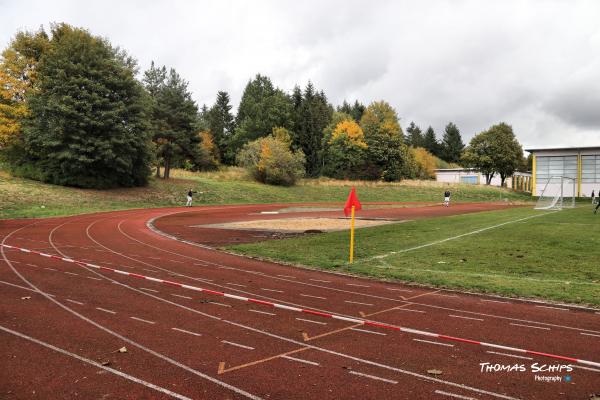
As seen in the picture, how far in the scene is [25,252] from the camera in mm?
14570

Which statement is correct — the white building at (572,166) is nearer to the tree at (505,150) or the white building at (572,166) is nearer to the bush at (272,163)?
the tree at (505,150)

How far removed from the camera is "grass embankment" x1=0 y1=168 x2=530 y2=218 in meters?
32.9

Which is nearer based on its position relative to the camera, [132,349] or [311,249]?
[132,349]

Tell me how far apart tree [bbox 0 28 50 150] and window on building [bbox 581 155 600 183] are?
213 feet

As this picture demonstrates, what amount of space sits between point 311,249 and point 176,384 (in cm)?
1148

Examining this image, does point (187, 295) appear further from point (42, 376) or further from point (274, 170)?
point (274, 170)

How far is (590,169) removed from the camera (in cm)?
5762

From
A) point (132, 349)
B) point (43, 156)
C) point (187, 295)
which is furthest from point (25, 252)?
point (43, 156)

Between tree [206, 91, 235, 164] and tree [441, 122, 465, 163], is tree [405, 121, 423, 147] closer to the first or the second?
tree [441, 122, 465, 163]

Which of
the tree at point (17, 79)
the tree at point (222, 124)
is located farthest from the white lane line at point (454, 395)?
the tree at point (222, 124)

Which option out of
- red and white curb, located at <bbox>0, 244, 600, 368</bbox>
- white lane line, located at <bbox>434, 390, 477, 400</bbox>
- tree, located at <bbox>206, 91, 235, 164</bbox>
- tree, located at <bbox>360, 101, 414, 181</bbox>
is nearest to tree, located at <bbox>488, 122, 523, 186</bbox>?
tree, located at <bbox>360, 101, 414, 181</bbox>

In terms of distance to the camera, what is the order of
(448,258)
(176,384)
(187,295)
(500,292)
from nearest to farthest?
(176,384) → (187,295) → (500,292) → (448,258)

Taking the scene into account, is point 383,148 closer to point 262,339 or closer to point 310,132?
point 310,132

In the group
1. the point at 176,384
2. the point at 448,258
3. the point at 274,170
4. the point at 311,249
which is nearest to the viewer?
the point at 176,384
